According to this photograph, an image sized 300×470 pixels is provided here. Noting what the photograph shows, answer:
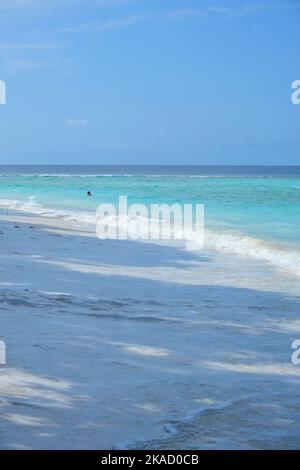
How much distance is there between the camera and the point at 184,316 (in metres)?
7.93

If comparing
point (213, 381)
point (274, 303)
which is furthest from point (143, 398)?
point (274, 303)

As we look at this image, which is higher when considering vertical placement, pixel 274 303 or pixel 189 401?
pixel 274 303

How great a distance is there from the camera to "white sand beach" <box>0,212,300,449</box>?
436 centimetres

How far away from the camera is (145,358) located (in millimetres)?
6012

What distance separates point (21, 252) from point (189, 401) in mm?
8146

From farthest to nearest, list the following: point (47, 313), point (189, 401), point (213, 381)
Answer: point (47, 313)
point (213, 381)
point (189, 401)

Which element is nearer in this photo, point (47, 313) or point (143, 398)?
point (143, 398)

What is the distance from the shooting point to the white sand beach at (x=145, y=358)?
4355mm
